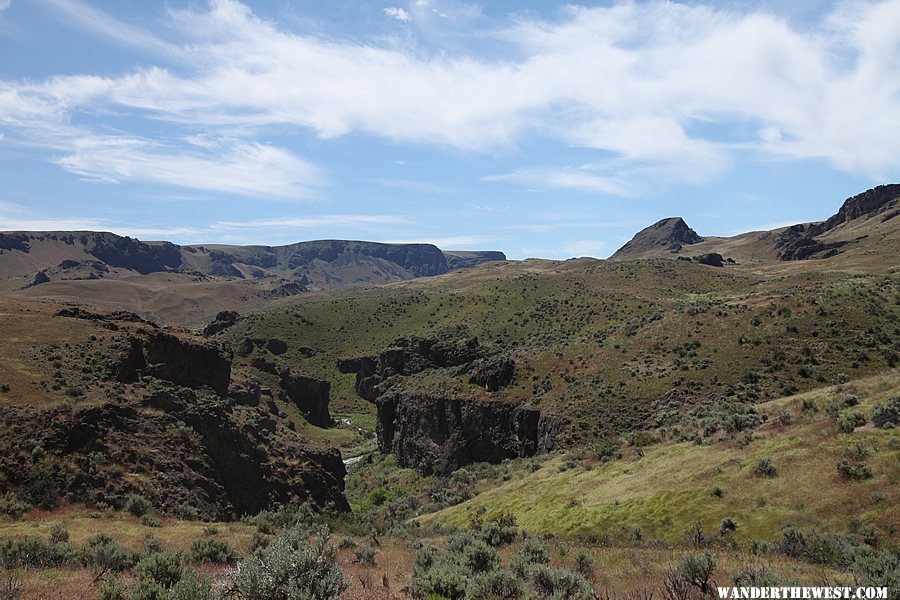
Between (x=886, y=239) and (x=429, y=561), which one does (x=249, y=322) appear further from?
(x=886, y=239)

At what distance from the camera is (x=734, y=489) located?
21375mm

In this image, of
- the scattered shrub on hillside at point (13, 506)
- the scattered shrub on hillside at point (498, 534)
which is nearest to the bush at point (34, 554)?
the scattered shrub on hillside at point (13, 506)

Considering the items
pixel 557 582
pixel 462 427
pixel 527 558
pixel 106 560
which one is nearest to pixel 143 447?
pixel 106 560

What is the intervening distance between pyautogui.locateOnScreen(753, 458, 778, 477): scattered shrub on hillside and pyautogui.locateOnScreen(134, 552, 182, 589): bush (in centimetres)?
2186

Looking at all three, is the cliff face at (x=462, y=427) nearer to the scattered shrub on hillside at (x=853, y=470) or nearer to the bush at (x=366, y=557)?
the scattered shrub on hillside at (x=853, y=470)

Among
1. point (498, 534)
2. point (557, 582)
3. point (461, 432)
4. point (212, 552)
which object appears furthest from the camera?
point (461, 432)

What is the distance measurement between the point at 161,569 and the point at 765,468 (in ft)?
73.3

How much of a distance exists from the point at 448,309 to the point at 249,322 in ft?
163

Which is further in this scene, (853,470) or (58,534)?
(853,470)

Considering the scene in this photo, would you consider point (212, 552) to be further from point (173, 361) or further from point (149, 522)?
point (173, 361)

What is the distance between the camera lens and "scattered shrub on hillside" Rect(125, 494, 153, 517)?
2281 cm

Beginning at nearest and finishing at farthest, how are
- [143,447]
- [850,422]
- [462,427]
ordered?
1. [850,422]
2. [143,447]
3. [462,427]

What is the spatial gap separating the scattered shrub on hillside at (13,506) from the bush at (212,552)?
10.4 metres

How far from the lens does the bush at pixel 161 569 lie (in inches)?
411
